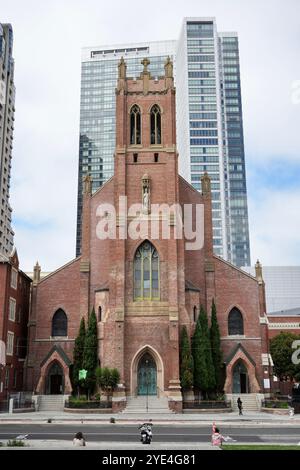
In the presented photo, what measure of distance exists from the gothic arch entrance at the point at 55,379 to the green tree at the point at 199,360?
40.2ft

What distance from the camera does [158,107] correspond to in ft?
163

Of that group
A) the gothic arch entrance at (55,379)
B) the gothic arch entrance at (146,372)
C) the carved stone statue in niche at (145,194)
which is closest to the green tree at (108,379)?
the gothic arch entrance at (146,372)

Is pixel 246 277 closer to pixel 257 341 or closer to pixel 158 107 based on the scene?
pixel 257 341

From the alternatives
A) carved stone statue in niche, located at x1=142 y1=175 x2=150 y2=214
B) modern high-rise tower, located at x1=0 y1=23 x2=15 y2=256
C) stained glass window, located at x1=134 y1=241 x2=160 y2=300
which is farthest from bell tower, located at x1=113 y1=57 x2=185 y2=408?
modern high-rise tower, located at x1=0 y1=23 x2=15 y2=256

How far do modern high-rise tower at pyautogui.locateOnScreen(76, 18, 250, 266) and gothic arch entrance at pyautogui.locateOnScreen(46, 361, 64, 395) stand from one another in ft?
311

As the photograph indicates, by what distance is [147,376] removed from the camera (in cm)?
4272

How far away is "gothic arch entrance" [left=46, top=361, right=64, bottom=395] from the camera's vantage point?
45875 millimetres

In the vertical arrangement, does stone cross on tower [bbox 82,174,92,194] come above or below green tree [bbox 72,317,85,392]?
above

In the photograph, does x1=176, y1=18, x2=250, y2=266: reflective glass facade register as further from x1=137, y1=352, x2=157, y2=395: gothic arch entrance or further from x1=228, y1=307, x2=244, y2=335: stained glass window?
x1=137, y1=352, x2=157, y2=395: gothic arch entrance

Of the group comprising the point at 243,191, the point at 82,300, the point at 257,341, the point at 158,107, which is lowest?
the point at 257,341

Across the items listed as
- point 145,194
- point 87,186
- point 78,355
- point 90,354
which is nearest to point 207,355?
point 90,354
